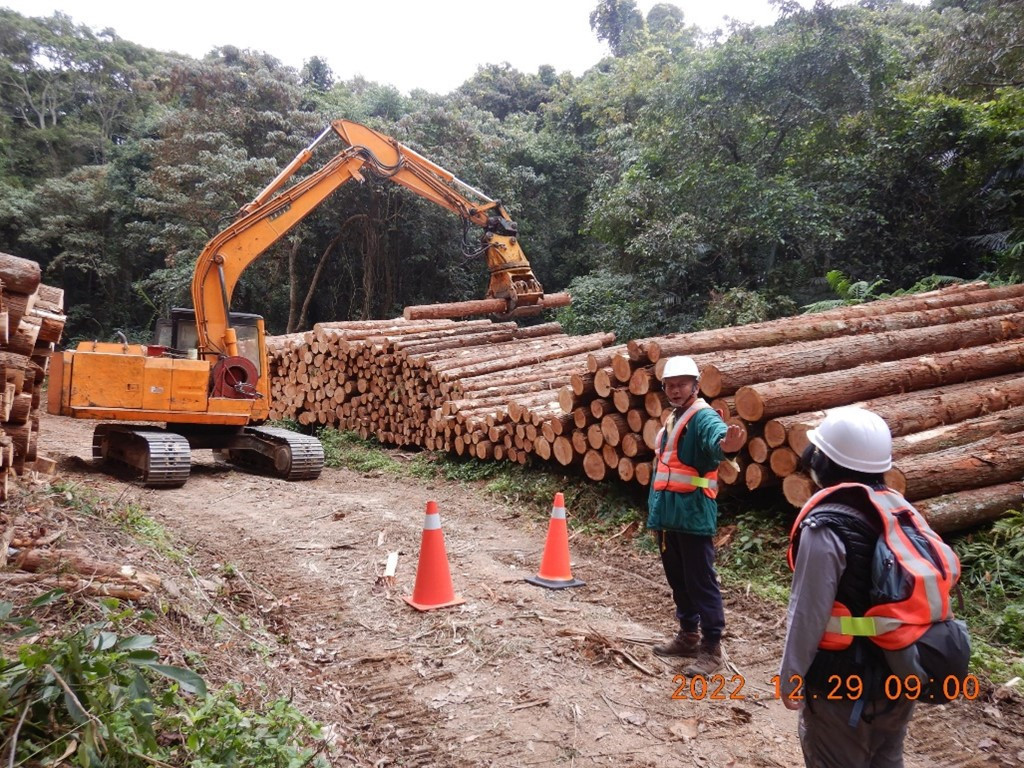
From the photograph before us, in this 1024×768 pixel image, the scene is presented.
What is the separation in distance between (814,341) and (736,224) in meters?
7.33

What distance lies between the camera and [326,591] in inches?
202

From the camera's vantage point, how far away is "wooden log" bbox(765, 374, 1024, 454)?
552 centimetres

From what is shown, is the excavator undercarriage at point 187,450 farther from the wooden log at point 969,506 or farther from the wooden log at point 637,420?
the wooden log at point 969,506

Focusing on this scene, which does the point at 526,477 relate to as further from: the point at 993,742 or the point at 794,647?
the point at 794,647

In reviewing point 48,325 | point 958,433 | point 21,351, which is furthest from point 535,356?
point 21,351

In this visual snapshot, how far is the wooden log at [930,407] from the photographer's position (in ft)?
18.1

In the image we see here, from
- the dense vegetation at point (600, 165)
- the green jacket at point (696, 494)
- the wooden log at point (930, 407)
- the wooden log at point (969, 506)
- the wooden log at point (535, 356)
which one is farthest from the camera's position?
the dense vegetation at point (600, 165)

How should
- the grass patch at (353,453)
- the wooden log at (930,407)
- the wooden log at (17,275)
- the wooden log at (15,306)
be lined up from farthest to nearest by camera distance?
the grass patch at (353,453), the wooden log at (930,407), the wooden log at (15,306), the wooden log at (17,275)

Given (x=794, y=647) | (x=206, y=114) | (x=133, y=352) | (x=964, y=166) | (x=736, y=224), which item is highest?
(x=206, y=114)

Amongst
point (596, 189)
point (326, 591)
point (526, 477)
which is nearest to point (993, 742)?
point (326, 591)

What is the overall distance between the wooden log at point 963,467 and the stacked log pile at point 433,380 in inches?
142

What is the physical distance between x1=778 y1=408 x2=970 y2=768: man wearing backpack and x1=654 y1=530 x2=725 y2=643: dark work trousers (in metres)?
1.77

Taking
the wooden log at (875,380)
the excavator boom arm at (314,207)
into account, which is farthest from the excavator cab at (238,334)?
the wooden log at (875,380)

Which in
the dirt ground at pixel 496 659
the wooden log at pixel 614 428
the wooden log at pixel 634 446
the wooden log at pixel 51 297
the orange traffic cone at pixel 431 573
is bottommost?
the dirt ground at pixel 496 659
